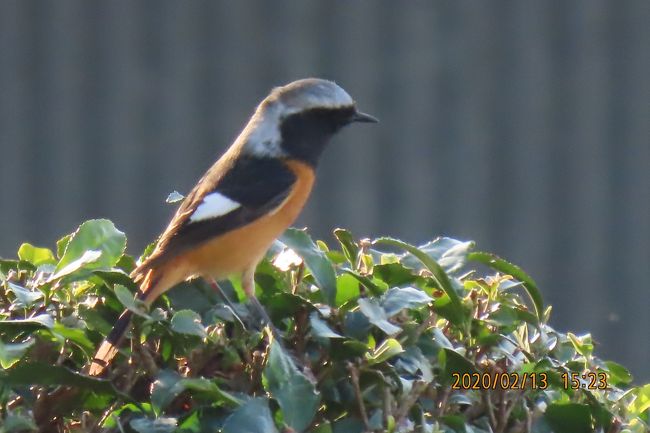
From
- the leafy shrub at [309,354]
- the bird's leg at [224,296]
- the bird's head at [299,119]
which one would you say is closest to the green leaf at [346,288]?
the leafy shrub at [309,354]

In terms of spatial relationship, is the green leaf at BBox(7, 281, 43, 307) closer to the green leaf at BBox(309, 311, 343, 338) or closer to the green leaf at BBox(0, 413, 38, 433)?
the green leaf at BBox(0, 413, 38, 433)

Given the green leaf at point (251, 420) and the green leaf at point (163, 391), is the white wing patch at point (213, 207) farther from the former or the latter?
the green leaf at point (251, 420)

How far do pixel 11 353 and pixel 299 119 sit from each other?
2192mm

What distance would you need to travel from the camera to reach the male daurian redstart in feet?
12.0

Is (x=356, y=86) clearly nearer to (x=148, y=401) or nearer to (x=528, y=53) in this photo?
(x=528, y=53)

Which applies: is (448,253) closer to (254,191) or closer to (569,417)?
(569,417)

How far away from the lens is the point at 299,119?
4535 mm

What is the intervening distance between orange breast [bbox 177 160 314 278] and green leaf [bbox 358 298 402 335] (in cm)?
75

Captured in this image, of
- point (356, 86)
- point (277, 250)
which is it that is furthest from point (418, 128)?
point (277, 250)

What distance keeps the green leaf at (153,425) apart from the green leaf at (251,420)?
0.12 meters

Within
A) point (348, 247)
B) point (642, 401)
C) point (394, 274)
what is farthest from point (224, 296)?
point (642, 401)

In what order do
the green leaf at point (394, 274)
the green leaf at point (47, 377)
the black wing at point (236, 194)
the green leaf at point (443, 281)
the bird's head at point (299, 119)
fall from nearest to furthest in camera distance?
1. the green leaf at point (47, 377)
2. the green leaf at point (443, 281)
3. the green leaf at point (394, 274)
4. the black wing at point (236, 194)
5. the bird's head at point (299, 119)

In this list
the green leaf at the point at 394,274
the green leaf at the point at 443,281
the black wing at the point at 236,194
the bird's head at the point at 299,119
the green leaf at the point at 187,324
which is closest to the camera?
the green leaf at the point at 187,324
